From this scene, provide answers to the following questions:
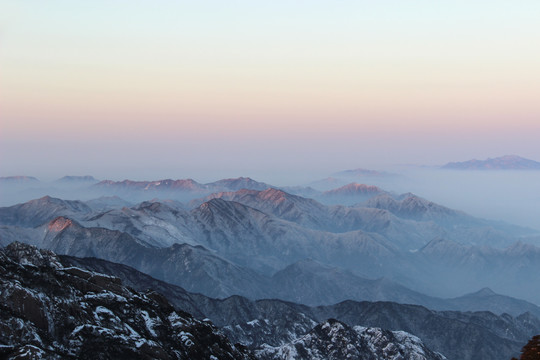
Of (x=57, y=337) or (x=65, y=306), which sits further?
(x=65, y=306)

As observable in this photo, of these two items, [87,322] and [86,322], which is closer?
[86,322]

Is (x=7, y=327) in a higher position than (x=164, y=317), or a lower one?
higher

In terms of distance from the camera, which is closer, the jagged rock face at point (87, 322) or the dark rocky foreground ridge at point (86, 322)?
the dark rocky foreground ridge at point (86, 322)

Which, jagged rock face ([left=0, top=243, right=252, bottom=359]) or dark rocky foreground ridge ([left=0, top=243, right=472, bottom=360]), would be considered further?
jagged rock face ([left=0, top=243, right=252, bottom=359])

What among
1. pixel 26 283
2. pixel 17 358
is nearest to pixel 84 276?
pixel 26 283

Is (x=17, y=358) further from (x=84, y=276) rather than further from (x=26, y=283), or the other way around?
(x=84, y=276)

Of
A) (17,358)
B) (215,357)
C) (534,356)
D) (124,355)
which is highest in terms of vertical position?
(534,356)

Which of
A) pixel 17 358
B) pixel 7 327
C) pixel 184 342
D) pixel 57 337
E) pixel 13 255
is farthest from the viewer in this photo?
pixel 13 255

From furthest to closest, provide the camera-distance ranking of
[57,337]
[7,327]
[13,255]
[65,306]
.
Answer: [13,255]
[65,306]
[57,337]
[7,327]
